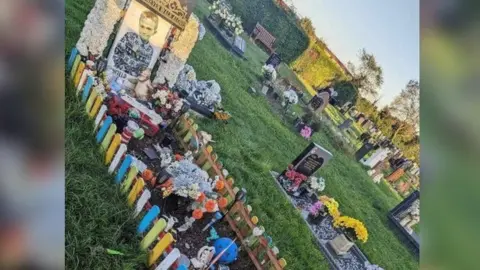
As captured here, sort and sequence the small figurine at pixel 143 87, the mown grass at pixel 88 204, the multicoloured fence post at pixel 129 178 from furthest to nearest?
the small figurine at pixel 143 87 < the multicoloured fence post at pixel 129 178 < the mown grass at pixel 88 204

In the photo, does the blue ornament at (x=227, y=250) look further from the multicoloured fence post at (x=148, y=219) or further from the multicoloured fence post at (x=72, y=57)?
the multicoloured fence post at (x=72, y=57)

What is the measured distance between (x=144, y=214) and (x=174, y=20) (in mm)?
507

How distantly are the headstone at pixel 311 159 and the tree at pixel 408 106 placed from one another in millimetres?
225

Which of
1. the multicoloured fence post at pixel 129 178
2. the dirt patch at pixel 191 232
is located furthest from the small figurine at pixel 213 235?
the multicoloured fence post at pixel 129 178

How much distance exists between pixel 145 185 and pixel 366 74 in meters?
0.68

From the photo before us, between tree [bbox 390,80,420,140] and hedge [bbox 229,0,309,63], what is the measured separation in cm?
31

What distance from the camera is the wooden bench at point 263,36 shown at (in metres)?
1.57

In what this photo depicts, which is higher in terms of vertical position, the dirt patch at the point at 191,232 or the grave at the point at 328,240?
the grave at the point at 328,240

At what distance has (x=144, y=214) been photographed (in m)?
1.47

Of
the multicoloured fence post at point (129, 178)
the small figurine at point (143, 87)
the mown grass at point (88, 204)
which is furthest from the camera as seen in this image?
the small figurine at point (143, 87)
